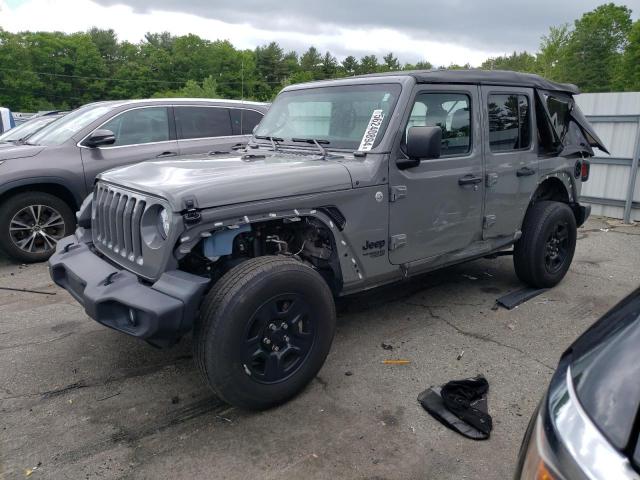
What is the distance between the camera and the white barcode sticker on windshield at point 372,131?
11.6 ft

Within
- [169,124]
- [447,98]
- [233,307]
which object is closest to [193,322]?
[233,307]

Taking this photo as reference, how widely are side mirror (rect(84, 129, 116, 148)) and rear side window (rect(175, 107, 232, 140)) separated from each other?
3.20ft

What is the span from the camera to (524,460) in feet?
4.40

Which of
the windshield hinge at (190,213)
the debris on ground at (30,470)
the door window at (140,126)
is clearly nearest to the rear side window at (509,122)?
the windshield hinge at (190,213)

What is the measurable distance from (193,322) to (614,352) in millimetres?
2054

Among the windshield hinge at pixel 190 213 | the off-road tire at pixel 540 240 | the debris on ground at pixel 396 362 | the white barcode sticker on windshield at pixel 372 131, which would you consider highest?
the white barcode sticker on windshield at pixel 372 131

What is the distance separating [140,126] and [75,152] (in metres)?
0.89

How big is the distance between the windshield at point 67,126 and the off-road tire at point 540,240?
5.24 meters

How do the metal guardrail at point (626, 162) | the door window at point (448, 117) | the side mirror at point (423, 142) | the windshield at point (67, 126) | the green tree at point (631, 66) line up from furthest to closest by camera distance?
the green tree at point (631, 66) → the metal guardrail at point (626, 162) → the windshield at point (67, 126) → the door window at point (448, 117) → the side mirror at point (423, 142)

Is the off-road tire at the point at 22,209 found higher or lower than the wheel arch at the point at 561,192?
lower

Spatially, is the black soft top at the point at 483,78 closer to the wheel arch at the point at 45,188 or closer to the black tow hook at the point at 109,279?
the black tow hook at the point at 109,279

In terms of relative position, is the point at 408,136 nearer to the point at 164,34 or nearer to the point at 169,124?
the point at 169,124

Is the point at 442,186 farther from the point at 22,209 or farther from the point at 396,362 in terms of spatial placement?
the point at 22,209

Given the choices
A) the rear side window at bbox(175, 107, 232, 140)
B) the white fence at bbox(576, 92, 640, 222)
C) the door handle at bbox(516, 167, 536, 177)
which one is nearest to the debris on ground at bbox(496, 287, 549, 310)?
the door handle at bbox(516, 167, 536, 177)
